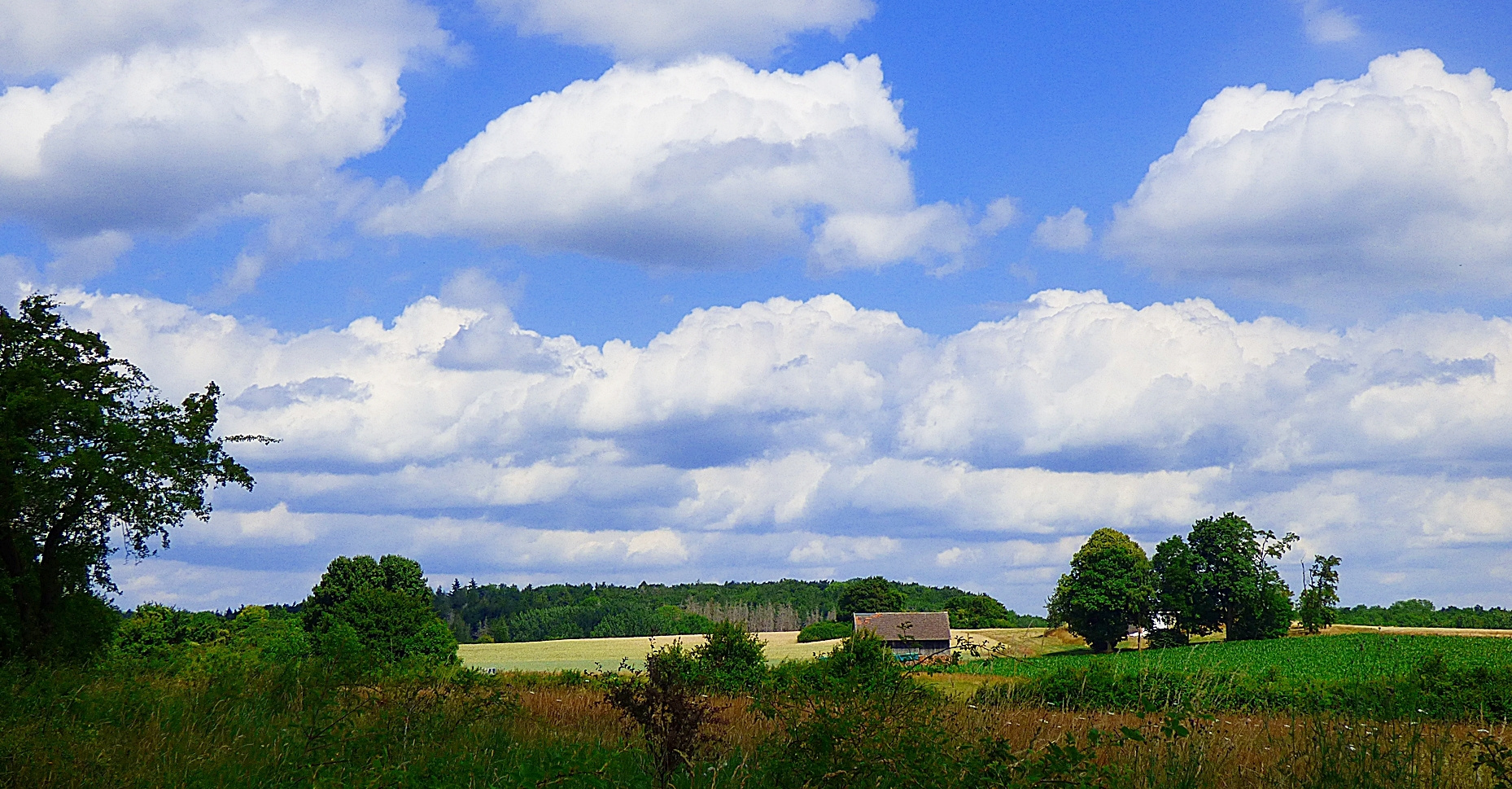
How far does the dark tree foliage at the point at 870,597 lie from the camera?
89.2 meters

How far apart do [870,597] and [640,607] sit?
82.9ft

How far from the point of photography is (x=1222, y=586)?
60750 millimetres

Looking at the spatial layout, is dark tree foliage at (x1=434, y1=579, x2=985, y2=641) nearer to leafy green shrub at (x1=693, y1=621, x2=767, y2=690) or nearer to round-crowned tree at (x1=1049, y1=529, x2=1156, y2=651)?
round-crowned tree at (x1=1049, y1=529, x2=1156, y2=651)

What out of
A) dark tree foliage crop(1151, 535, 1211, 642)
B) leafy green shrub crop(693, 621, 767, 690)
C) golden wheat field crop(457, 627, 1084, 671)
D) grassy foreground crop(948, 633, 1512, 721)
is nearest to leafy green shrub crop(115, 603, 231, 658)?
leafy green shrub crop(693, 621, 767, 690)

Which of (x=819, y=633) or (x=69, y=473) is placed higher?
(x=69, y=473)

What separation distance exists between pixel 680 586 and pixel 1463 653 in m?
101

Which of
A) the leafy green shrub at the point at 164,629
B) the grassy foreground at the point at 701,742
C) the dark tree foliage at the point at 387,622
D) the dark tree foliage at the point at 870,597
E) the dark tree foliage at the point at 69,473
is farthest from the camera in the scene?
the dark tree foliage at the point at 870,597

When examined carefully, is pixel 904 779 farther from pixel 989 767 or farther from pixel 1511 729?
pixel 1511 729

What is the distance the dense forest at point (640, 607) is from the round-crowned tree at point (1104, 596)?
45.3ft

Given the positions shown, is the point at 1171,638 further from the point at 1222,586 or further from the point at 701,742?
the point at 701,742

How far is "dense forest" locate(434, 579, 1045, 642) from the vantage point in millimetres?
93938

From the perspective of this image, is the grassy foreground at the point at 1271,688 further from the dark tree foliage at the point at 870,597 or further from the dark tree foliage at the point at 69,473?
the dark tree foliage at the point at 870,597

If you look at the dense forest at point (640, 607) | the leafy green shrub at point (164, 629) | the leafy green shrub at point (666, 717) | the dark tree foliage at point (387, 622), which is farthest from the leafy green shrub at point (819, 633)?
the leafy green shrub at point (666, 717)

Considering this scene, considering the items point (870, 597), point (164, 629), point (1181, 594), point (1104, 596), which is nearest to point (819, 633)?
point (870, 597)
